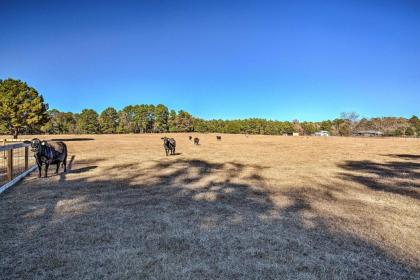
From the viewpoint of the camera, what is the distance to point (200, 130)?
534ft

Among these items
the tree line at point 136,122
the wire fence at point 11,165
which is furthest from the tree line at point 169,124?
the wire fence at point 11,165

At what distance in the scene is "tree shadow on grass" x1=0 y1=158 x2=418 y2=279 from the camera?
4359 millimetres

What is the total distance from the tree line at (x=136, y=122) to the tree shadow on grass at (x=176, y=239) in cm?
4806

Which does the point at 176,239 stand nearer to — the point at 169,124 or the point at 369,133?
the point at 169,124

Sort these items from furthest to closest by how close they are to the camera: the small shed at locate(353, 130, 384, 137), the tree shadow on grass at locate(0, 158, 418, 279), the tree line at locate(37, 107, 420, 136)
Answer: the small shed at locate(353, 130, 384, 137) < the tree line at locate(37, 107, 420, 136) < the tree shadow on grass at locate(0, 158, 418, 279)

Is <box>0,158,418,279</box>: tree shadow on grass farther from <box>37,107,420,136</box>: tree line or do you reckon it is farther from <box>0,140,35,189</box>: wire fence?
<box>37,107,420,136</box>: tree line

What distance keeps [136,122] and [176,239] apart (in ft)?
465

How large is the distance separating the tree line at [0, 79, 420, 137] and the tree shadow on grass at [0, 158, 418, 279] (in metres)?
48.1

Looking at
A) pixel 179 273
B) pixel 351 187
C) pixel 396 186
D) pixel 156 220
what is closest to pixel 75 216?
pixel 156 220

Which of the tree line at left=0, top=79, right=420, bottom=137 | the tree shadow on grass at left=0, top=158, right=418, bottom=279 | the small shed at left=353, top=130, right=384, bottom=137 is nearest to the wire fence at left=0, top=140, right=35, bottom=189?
the tree shadow on grass at left=0, top=158, right=418, bottom=279

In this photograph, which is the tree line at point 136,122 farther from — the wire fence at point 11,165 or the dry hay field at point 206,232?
the dry hay field at point 206,232

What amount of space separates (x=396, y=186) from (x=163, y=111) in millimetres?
135836

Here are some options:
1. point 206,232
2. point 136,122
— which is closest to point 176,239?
point 206,232

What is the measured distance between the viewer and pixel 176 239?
552 cm
